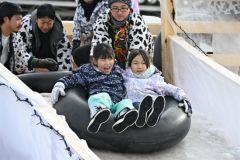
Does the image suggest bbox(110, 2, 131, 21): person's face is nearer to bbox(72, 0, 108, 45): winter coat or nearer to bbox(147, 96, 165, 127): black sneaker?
bbox(72, 0, 108, 45): winter coat

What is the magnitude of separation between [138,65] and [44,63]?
4.21 feet

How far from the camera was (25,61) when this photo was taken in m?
4.82

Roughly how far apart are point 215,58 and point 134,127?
6.54 ft

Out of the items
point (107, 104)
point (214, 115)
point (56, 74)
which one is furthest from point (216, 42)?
point (107, 104)

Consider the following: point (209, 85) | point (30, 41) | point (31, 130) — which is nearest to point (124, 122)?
point (31, 130)

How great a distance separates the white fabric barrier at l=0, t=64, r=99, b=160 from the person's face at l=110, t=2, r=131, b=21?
56.4 inches

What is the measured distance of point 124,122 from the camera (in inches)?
136

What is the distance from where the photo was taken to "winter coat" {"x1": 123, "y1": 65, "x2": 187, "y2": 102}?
3971 millimetres

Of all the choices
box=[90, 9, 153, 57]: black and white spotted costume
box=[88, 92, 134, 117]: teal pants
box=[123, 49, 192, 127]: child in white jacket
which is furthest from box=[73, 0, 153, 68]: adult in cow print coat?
box=[88, 92, 134, 117]: teal pants

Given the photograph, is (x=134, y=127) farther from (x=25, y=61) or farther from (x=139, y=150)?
(x=25, y=61)

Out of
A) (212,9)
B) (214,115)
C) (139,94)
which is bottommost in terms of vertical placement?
(214,115)

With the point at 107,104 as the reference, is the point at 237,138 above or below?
below

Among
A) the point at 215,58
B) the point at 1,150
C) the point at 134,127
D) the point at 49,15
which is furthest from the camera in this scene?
the point at 215,58

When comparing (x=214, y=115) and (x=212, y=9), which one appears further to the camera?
(x=212, y=9)
